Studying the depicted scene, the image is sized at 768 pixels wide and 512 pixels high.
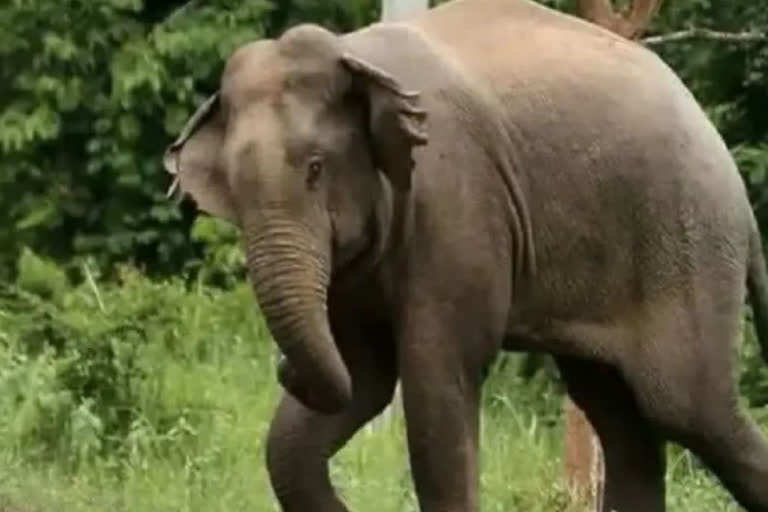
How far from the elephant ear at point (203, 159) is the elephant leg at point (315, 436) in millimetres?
729

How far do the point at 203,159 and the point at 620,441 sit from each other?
1.76 meters

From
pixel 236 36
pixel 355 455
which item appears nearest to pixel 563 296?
pixel 355 455

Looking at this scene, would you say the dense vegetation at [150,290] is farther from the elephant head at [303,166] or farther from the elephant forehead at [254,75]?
the elephant forehead at [254,75]

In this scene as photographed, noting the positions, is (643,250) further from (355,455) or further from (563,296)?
(355,455)

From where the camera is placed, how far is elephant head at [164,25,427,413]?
6215 millimetres

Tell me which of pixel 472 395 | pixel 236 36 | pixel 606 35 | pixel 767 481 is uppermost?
pixel 606 35

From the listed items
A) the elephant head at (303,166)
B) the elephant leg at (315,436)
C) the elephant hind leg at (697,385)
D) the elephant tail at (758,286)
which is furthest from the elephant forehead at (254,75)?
the elephant tail at (758,286)

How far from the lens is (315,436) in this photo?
23.3 feet

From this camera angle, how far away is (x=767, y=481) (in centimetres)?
749

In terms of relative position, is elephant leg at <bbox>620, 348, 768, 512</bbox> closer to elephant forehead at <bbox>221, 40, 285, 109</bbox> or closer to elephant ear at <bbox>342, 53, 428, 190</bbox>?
elephant ear at <bbox>342, 53, 428, 190</bbox>

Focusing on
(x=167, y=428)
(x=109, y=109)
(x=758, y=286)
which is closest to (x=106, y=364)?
(x=167, y=428)

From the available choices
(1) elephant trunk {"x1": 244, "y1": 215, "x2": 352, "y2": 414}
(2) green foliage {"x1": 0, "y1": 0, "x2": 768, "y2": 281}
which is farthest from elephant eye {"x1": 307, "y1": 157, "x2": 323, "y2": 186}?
(2) green foliage {"x1": 0, "y1": 0, "x2": 768, "y2": 281}

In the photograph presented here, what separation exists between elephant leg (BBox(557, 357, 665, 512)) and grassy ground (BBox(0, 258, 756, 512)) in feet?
5.24

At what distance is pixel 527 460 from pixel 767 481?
3094mm
